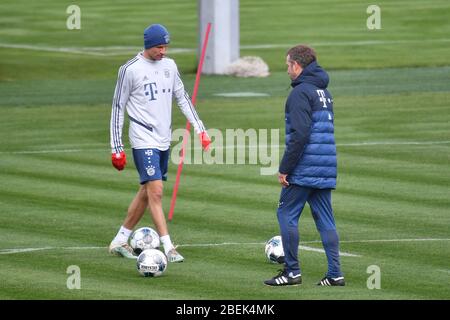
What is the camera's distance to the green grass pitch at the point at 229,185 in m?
13.9

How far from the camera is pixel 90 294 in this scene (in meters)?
13.0

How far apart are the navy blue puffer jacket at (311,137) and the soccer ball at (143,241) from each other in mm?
2564

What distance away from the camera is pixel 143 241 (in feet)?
50.3

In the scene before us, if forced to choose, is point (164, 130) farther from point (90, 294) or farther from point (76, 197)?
point (76, 197)

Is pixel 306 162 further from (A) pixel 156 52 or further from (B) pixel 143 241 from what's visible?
(B) pixel 143 241

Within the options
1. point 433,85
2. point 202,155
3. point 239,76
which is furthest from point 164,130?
point 239,76

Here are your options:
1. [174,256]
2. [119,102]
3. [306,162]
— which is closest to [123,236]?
[174,256]

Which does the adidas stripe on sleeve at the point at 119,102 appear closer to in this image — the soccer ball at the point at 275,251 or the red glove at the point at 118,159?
the red glove at the point at 118,159

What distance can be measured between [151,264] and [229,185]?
21.3 feet

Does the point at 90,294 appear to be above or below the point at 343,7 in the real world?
below

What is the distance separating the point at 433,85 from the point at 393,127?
21.4 feet

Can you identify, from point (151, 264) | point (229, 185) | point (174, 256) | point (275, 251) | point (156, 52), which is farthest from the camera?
point (229, 185)

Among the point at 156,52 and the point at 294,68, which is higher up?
the point at 156,52

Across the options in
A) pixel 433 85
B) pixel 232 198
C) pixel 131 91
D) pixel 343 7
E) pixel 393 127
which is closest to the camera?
pixel 131 91
